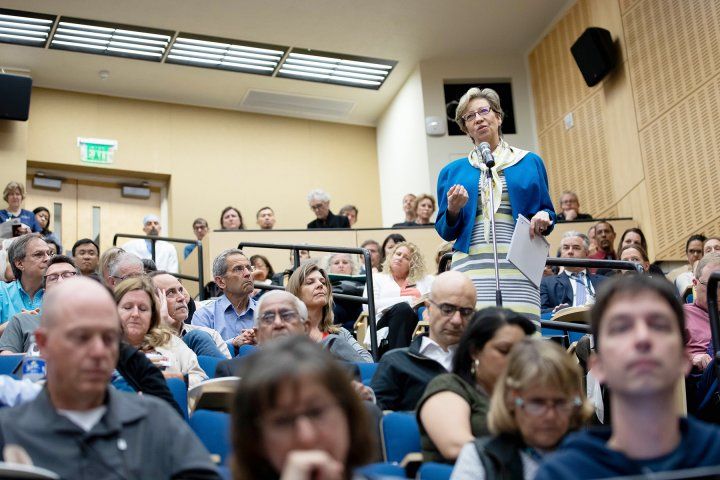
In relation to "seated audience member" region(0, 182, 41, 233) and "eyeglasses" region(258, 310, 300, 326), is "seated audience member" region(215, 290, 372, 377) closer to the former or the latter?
"eyeglasses" region(258, 310, 300, 326)

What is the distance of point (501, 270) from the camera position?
3.34 m

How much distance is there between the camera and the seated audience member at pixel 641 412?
1549 mm

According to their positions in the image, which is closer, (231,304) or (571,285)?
(231,304)

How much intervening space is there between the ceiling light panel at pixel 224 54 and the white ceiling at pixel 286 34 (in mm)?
128

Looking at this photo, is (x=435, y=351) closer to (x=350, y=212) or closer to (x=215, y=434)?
(x=215, y=434)

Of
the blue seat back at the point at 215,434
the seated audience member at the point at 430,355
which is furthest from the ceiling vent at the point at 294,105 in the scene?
the blue seat back at the point at 215,434

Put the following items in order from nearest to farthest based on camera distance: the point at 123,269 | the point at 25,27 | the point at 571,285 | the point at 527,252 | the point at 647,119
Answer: the point at 527,252 → the point at 123,269 → the point at 571,285 → the point at 647,119 → the point at 25,27

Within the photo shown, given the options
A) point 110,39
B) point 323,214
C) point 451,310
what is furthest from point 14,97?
point 451,310

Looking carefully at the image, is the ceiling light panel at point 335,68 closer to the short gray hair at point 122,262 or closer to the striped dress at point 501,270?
the short gray hair at point 122,262

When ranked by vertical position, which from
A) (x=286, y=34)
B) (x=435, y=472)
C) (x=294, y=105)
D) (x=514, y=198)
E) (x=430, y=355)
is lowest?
(x=435, y=472)

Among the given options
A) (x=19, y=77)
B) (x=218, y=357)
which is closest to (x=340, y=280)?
(x=218, y=357)

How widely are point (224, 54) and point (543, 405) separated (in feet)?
26.6

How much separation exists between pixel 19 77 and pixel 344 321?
518 cm

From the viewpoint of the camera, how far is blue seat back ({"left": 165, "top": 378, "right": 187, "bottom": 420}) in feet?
9.35
